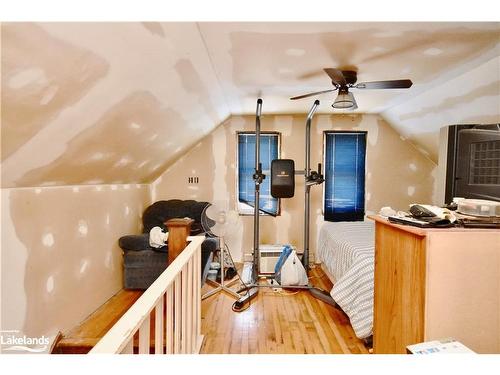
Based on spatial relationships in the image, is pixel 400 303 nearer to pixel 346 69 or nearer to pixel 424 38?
pixel 424 38

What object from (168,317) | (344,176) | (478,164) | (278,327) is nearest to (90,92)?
(168,317)

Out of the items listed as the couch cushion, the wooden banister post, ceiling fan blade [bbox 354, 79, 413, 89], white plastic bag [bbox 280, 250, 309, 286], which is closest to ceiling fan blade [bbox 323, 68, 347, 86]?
ceiling fan blade [bbox 354, 79, 413, 89]

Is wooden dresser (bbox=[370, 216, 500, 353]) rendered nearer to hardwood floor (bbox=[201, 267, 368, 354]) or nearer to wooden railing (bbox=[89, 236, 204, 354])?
wooden railing (bbox=[89, 236, 204, 354])

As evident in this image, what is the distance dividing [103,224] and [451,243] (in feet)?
10.5

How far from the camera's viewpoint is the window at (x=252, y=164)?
15.0ft

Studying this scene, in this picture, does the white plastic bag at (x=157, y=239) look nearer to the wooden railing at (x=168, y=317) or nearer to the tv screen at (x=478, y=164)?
the wooden railing at (x=168, y=317)

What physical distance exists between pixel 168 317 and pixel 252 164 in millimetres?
3356

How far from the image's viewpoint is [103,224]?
10.2ft

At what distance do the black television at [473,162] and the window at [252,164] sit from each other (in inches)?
101

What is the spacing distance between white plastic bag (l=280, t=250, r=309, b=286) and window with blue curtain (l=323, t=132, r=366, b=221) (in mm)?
1381

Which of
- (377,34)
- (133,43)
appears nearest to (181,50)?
(133,43)

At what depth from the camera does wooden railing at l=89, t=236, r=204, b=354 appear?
0.89 meters

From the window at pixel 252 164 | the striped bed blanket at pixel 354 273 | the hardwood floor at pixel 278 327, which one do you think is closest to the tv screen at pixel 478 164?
the striped bed blanket at pixel 354 273

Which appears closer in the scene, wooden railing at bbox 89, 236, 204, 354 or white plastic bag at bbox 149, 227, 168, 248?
wooden railing at bbox 89, 236, 204, 354
